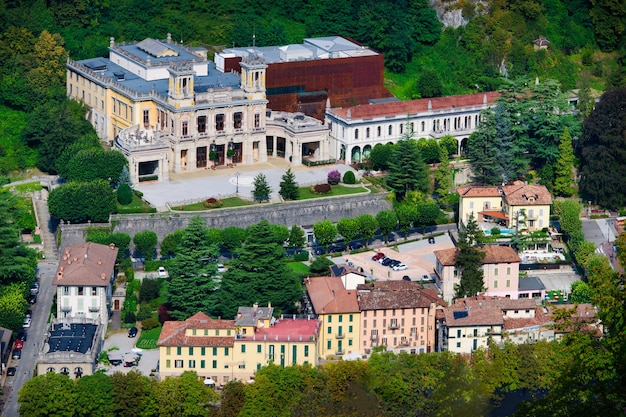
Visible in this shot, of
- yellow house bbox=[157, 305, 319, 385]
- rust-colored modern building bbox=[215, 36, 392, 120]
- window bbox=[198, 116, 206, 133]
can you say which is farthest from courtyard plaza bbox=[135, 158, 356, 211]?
yellow house bbox=[157, 305, 319, 385]

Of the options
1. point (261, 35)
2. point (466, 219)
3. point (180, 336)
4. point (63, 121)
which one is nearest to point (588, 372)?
point (180, 336)

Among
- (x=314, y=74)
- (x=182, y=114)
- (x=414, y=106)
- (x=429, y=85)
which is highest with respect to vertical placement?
(x=429, y=85)

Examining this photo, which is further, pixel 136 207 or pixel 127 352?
pixel 136 207

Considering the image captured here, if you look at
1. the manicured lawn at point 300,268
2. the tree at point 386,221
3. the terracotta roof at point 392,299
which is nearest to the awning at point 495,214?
the tree at point 386,221

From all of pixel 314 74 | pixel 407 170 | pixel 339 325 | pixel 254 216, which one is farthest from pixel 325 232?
pixel 314 74

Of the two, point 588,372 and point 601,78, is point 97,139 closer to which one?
point 601,78

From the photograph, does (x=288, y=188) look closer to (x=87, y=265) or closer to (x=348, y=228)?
(x=348, y=228)
